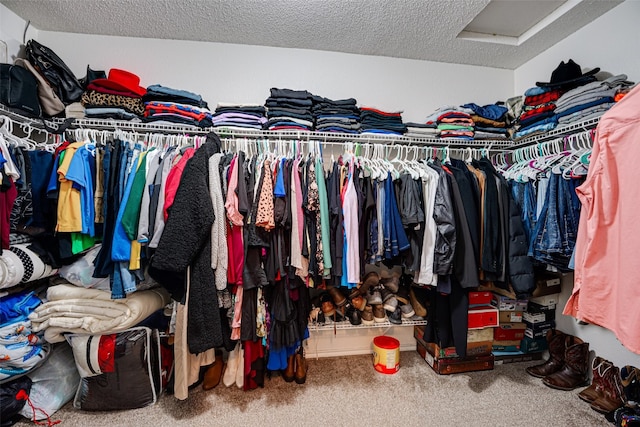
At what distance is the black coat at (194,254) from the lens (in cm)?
128

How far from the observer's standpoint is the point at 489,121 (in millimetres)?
2104

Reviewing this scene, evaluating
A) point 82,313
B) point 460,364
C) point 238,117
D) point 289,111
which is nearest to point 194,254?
point 82,313

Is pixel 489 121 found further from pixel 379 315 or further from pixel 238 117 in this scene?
pixel 238 117

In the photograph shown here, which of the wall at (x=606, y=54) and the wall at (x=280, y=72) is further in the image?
the wall at (x=280, y=72)

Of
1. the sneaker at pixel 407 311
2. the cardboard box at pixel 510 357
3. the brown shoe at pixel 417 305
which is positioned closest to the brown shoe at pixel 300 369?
the sneaker at pixel 407 311

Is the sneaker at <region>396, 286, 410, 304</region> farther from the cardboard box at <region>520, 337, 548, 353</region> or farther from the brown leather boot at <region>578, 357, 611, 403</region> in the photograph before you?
the brown leather boot at <region>578, 357, 611, 403</region>

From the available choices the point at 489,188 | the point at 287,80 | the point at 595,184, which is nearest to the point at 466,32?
the point at 489,188

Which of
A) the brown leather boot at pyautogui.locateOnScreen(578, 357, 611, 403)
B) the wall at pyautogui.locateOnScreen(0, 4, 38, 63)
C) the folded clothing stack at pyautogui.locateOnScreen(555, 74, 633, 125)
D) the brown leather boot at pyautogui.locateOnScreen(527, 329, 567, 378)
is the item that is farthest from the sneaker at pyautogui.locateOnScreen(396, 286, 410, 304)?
the wall at pyautogui.locateOnScreen(0, 4, 38, 63)

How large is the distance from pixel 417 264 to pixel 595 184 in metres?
0.89

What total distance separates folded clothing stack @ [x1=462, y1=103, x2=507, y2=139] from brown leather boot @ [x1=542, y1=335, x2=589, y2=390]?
163 centimetres

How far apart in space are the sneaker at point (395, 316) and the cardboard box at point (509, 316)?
31.6 inches

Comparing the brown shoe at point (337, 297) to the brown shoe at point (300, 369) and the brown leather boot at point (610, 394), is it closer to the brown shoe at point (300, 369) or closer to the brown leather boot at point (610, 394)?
the brown shoe at point (300, 369)

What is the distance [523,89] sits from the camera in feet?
7.70

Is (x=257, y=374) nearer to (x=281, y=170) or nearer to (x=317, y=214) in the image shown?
(x=317, y=214)
